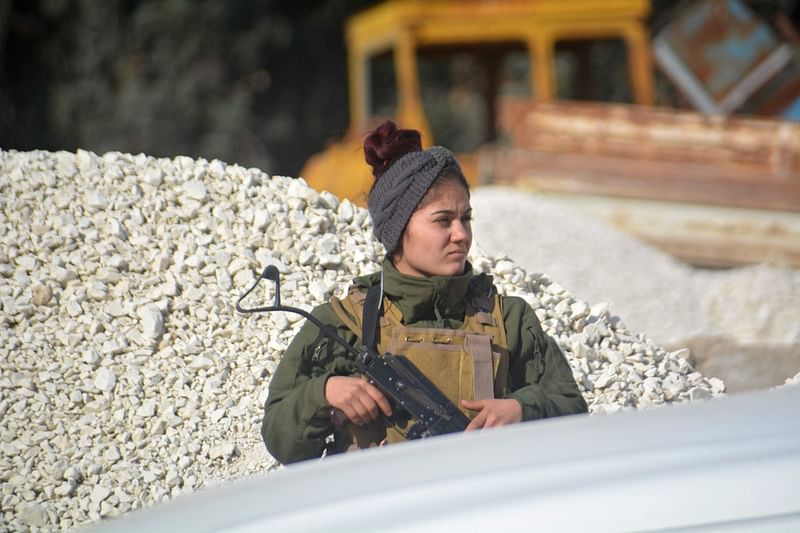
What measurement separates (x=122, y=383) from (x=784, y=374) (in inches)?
141

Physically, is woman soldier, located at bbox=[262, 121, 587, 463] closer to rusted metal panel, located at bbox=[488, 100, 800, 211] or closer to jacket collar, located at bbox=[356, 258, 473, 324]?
jacket collar, located at bbox=[356, 258, 473, 324]

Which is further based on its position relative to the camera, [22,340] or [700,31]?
[700,31]

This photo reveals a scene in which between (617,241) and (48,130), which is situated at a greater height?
(48,130)

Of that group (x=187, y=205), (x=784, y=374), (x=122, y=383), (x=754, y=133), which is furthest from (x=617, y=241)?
(x=122, y=383)

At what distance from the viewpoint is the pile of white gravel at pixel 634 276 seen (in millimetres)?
8133

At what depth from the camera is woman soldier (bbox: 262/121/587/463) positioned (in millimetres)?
2926

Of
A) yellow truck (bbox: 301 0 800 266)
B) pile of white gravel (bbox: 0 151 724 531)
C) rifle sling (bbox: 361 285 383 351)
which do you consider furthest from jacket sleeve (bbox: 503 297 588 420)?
yellow truck (bbox: 301 0 800 266)

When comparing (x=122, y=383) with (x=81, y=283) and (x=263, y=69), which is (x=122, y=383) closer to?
(x=81, y=283)

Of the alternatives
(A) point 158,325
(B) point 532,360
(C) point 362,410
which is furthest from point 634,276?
(C) point 362,410

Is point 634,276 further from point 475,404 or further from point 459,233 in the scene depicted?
point 475,404

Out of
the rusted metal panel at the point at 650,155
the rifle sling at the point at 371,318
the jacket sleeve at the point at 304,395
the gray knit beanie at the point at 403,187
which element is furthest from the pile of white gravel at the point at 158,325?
the rusted metal panel at the point at 650,155

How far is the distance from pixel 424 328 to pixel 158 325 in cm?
171

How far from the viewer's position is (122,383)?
166 inches

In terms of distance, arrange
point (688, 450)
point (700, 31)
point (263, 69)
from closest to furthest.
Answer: point (688, 450), point (700, 31), point (263, 69)
